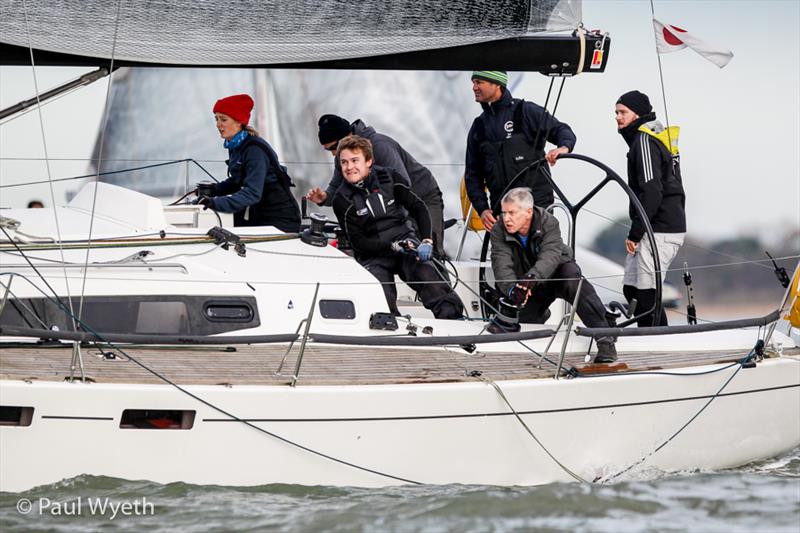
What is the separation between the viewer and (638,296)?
21.4ft

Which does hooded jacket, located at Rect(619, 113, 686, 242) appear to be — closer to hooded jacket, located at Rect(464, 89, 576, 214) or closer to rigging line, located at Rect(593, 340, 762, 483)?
hooded jacket, located at Rect(464, 89, 576, 214)

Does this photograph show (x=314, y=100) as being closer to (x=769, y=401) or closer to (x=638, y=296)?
(x=638, y=296)

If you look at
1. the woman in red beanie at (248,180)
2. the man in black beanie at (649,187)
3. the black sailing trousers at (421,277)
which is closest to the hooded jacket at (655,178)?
the man in black beanie at (649,187)

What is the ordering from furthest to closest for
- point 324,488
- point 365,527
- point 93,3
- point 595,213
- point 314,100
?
point 314,100 → point 595,213 → point 93,3 → point 324,488 → point 365,527

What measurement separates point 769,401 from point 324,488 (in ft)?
7.13

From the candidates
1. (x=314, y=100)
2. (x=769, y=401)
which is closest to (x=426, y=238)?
(x=769, y=401)

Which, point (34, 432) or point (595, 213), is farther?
point (595, 213)

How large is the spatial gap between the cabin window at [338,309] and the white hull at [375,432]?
783mm

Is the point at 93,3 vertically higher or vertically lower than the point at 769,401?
higher

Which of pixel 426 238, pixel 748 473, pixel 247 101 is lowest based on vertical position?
pixel 748 473

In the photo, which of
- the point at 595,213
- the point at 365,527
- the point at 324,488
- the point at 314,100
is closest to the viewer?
the point at 365,527

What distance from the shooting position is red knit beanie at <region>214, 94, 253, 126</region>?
21.7 ft

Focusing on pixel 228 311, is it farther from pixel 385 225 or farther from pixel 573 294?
pixel 573 294

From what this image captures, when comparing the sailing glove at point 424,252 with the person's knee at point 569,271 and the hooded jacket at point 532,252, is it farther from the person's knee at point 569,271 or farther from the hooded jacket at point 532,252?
the person's knee at point 569,271
